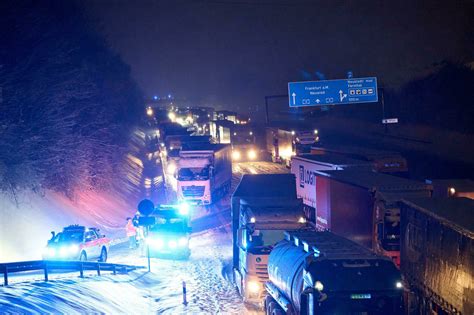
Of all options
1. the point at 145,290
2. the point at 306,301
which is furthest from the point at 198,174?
the point at 306,301

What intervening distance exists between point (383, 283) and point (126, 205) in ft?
91.2

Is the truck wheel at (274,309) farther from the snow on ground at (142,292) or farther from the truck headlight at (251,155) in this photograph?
the truck headlight at (251,155)

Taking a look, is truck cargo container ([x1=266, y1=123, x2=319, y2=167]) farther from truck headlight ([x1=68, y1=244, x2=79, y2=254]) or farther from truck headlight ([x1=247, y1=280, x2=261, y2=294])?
truck headlight ([x1=247, y1=280, x2=261, y2=294])

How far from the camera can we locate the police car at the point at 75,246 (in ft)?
62.5

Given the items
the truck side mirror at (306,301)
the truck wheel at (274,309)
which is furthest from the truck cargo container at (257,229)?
the truck side mirror at (306,301)

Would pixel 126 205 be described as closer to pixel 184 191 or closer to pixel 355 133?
pixel 184 191

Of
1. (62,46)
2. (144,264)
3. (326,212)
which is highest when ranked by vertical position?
(62,46)

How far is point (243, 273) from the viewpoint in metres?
15.0

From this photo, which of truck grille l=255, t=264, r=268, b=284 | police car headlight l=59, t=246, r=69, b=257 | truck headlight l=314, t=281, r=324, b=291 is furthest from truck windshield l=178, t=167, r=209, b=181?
truck headlight l=314, t=281, r=324, b=291

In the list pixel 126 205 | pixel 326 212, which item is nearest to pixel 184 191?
pixel 126 205

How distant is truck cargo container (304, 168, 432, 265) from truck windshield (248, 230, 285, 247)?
10.8 feet

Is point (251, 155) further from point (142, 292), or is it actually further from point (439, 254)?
point (439, 254)

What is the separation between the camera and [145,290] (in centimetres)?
1658

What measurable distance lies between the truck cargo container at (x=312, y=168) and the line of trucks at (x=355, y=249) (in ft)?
16.5
